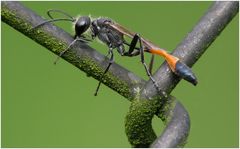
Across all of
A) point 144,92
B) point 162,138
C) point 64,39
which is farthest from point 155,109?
point 64,39

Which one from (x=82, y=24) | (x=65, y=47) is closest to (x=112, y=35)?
(x=82, y=24)

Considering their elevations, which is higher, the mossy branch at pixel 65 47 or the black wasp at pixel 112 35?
the mossy branch at pixel 65 47

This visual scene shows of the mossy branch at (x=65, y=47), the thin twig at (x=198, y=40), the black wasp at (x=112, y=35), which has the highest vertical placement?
the thin twig at (x=198, y=40)

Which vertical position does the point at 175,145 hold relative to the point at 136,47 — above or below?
above

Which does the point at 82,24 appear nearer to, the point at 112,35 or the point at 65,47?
the point at 112,35

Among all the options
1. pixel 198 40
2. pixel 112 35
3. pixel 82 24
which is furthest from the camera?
pixel 112 35

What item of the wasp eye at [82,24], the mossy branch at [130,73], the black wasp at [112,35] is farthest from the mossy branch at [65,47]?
the wasp eye at [82,24]

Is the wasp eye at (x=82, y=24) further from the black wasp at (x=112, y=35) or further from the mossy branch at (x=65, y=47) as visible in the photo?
the mossy branch at (x=65, y=47)

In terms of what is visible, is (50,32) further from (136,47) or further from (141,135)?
(136,47)

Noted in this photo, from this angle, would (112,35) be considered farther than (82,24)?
Yes

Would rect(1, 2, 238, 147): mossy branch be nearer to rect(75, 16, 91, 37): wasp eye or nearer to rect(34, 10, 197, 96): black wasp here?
rect(34, 10, 197, 96): black wasp

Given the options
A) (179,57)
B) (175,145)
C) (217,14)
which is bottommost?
(175,145)
